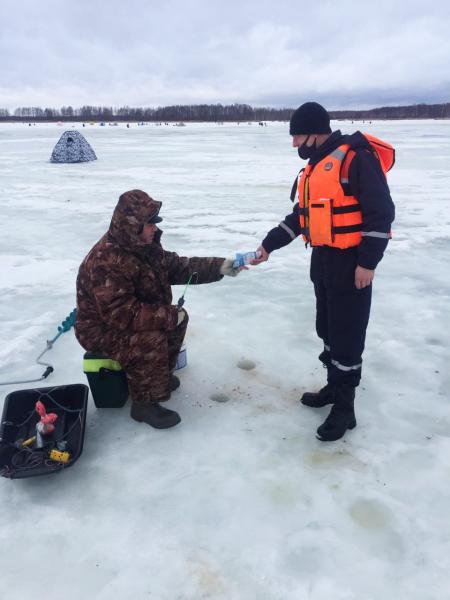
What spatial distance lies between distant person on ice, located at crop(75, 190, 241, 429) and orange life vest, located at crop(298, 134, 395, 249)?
837mm

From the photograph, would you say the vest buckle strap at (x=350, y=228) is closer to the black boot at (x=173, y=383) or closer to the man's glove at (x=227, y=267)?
the man's glove at (x=227, y=267)

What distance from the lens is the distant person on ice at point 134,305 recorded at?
97.4 inches

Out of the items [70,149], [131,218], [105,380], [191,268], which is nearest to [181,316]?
[191,268]

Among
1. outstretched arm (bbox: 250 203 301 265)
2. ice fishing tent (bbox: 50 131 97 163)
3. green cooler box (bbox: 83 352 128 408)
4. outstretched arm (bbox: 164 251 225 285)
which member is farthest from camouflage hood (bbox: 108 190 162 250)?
ice fishing tent (bbox: 50 131 97 163)

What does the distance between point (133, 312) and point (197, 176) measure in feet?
32.8

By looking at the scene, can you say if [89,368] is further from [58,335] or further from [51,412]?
[58,335]

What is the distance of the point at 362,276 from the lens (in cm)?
226

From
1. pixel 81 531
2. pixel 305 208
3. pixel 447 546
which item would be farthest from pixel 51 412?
pixel 447 546

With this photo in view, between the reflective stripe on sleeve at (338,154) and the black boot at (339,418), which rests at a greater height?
the reflective stripe on sleeve at (338,154)

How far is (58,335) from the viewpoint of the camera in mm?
3561

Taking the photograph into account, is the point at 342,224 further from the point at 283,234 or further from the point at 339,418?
the point at 339,418

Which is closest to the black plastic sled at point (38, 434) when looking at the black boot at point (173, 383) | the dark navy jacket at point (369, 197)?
the black boot at point (173, 383)

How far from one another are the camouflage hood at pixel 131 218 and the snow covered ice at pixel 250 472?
3.34 feet

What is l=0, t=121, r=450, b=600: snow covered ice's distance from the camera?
1.79m
